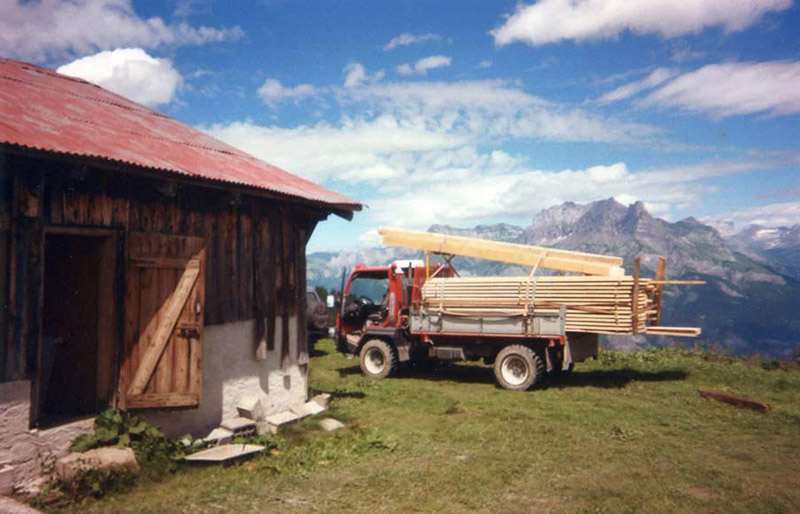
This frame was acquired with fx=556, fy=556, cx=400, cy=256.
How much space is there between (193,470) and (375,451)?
217cm

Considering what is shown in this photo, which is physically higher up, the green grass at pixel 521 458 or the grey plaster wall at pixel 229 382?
the grey plaster wall at pixel 229 382

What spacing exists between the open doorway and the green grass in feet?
5.58

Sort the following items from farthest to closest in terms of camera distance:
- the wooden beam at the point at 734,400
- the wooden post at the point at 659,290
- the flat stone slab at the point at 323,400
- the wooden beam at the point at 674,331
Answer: the wooden post at the point at 659,290, the wooden beam at the point at 674,331, the wooden beam at the point at 734,400, the flat stone slab at the point at 323,400

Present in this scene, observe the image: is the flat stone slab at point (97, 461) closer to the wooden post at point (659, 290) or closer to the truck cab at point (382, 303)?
the truck cab at point (382, 303)

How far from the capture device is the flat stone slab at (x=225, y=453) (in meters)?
6.21

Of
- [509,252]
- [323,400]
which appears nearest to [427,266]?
[509,252]

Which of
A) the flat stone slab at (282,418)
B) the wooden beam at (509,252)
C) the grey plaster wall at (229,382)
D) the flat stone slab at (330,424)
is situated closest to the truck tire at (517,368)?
the wooden beam at (509,252)

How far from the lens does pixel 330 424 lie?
316 inches

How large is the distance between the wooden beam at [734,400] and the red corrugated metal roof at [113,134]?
7.12 m

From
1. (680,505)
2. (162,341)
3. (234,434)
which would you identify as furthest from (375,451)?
(680,505)

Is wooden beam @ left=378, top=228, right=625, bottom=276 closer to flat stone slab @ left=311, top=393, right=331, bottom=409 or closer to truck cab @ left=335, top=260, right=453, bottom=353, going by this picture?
truck cab @ left=335, top=260, right=453, bottom=353

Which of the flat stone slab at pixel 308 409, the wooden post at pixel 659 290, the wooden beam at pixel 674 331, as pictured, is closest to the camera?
the flat stone slab at pixel 308 409

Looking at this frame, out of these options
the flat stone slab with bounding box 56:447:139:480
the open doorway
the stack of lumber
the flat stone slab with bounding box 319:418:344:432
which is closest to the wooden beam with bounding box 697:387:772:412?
the stack of lumber

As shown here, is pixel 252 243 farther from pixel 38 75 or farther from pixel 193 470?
pixel 38 75
